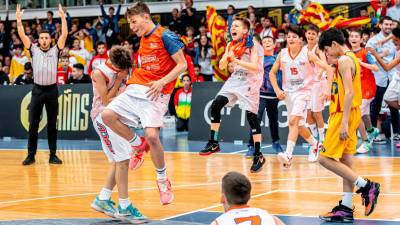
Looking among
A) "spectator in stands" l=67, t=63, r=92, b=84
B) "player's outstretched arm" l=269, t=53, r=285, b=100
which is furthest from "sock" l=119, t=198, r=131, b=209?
"spectator in stands" l=67, t=63, r=92, b=84

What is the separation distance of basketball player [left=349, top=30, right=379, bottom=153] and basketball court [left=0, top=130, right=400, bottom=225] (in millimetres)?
370

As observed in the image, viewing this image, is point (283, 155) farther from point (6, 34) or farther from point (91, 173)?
point (6, 34)

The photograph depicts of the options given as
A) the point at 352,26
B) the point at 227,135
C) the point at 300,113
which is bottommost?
the point at 227,135

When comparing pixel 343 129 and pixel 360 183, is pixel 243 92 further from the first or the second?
pixel 360 183

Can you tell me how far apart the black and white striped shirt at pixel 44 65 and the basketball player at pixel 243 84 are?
3.04 m

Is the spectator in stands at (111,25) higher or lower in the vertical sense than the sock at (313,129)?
higher

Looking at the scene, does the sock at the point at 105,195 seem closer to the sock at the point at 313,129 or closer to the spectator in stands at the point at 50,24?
the sock at the point at 313,129

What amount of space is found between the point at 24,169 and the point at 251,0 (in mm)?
12634

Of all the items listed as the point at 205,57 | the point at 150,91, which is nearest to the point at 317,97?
the point at 150,91

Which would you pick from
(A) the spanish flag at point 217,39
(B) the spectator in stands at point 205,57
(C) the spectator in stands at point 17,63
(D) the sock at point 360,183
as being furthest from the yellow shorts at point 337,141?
(C) the spectator in stands at point 17,63

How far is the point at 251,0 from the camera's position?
78.7ft

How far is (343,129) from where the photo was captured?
798 cm

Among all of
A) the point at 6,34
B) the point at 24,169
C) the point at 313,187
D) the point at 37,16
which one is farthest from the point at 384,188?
the point at 37,16

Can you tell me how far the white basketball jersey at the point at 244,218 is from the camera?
183 inches
